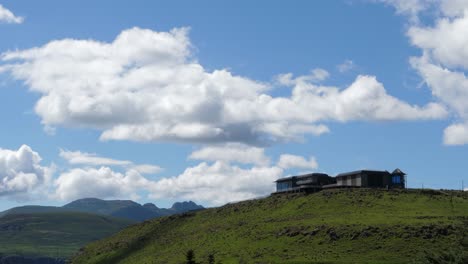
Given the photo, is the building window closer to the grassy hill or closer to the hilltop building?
the hilltop building

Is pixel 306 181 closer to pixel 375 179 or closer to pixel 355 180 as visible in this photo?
pixel 355 180

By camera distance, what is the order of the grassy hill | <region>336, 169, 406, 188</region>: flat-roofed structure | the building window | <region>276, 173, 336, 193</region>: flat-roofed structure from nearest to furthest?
the grassy hill, <region>336, 169, 406, 188</region>: flat-roofed structure, <region>276, 173, 336, 193</region>: flat-roofed structure, the building window

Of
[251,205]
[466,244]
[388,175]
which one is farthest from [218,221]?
[466,244]

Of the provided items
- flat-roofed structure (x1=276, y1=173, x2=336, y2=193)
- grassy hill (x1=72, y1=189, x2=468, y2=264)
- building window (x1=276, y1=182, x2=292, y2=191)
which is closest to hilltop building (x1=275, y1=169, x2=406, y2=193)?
flat-roofed structure (x1=276, y1=173, x2=336, y2=193)

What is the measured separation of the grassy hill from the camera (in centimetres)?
10325

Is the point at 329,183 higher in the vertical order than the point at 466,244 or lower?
higher

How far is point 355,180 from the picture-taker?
16025cm

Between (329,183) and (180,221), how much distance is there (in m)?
44.7

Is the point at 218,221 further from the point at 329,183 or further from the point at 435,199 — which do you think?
the point at 435,199

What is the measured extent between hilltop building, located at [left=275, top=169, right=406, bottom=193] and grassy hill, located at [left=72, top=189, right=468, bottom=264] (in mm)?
13070

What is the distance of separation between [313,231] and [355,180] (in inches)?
1875

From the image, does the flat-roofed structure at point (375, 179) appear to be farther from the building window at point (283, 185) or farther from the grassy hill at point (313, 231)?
the building window at point (283, 185)

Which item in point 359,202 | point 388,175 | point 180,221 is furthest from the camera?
point 180,221

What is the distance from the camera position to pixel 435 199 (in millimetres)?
136250
